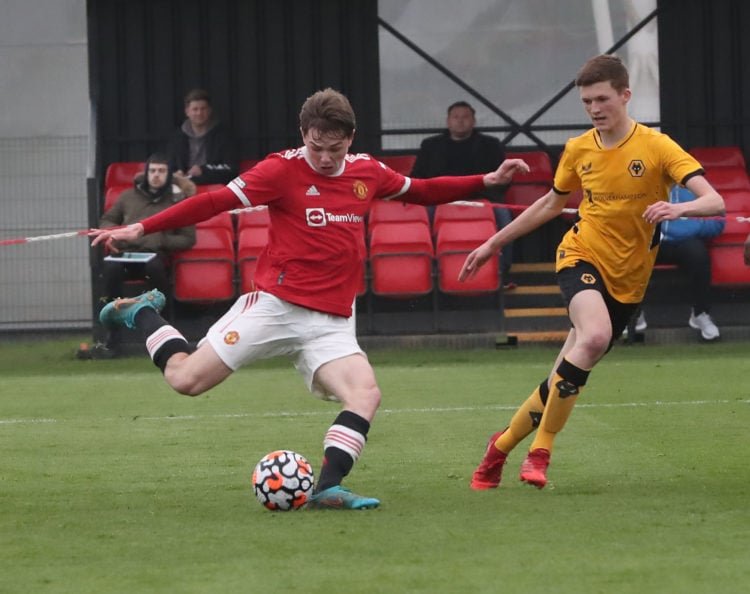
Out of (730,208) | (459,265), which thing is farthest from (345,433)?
(730,208)

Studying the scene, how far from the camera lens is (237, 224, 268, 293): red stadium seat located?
47.8 ft

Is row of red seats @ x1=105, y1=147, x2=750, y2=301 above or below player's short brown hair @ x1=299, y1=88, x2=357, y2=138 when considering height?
below

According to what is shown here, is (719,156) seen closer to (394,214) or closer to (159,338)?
(394,214)

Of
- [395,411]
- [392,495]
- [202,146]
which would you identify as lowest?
[395,411]

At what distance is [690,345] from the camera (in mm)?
14375

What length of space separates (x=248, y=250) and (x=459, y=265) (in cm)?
200

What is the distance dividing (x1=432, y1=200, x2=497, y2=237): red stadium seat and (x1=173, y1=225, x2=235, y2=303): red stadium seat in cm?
206

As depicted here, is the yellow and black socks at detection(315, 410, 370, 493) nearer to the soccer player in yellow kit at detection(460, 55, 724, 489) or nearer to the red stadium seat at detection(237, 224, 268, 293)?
the soccer player in yellow kit at detection(460, 55, 724, 489)

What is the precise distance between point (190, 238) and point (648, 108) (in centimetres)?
544

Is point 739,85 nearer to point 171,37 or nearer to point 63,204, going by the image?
point 171,37

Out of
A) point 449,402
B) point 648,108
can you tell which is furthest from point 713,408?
point 648,108

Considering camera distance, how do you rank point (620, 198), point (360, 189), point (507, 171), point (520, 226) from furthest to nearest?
point (520, 226), point (620, 198), point (507, 171), point (360, 189)

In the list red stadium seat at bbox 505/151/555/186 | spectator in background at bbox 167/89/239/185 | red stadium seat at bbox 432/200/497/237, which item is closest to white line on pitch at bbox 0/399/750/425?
red stadium seat at bbox 432/200/497/237

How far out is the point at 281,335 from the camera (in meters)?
6.27
